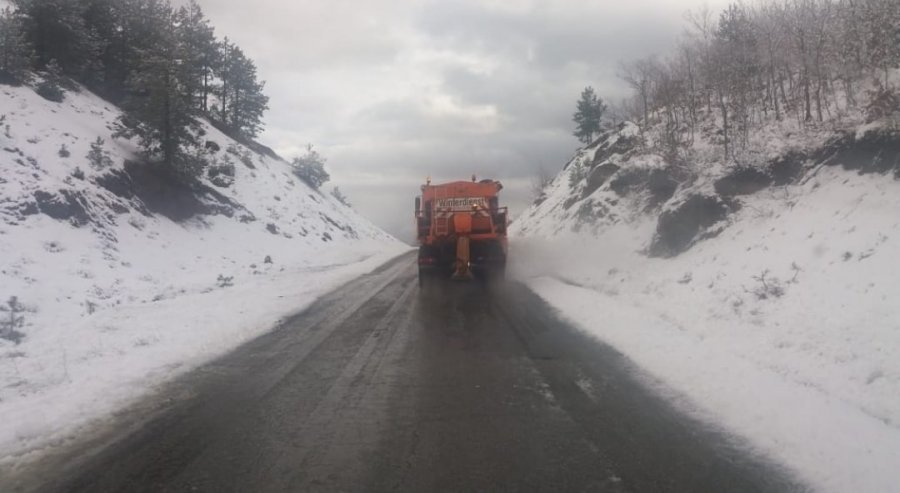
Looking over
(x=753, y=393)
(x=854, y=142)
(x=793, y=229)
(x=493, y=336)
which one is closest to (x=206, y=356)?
(x=493, y=336)

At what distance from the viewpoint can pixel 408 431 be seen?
4.88 m

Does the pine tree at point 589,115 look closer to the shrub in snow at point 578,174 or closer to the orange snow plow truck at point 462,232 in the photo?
the shrub in snow at point 578,174

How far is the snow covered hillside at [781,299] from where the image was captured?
16.3 feet

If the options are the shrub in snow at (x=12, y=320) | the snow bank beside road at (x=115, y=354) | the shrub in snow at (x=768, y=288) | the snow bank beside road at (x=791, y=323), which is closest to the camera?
the snow bank beside road at (x=791, y=323)

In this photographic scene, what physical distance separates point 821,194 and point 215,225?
888 inches

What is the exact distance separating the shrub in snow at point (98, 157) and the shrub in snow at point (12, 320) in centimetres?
1096

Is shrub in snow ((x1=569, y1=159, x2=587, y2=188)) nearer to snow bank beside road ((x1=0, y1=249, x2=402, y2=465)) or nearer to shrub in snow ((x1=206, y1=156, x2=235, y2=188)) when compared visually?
shrub in snow ((x1=206, y1=156, x2=235, y2=188))

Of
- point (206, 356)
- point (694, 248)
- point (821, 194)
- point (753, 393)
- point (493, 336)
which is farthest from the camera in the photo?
point (694, 248)

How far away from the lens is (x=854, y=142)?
1191cm

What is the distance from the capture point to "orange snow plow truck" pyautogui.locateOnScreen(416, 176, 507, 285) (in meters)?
17.7

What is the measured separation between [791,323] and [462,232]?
10.9 m

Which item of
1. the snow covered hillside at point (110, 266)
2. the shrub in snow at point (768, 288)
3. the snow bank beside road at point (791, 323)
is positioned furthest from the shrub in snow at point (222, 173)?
the shrub in snow at point (768, 288)

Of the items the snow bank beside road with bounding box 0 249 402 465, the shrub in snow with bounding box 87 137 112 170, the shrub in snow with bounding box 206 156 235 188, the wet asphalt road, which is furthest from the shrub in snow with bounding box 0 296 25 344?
the shrub in snow with bounding box 206 156 235 188

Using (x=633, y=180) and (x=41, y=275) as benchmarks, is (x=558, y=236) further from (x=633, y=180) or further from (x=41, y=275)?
(x=41, y=275)
